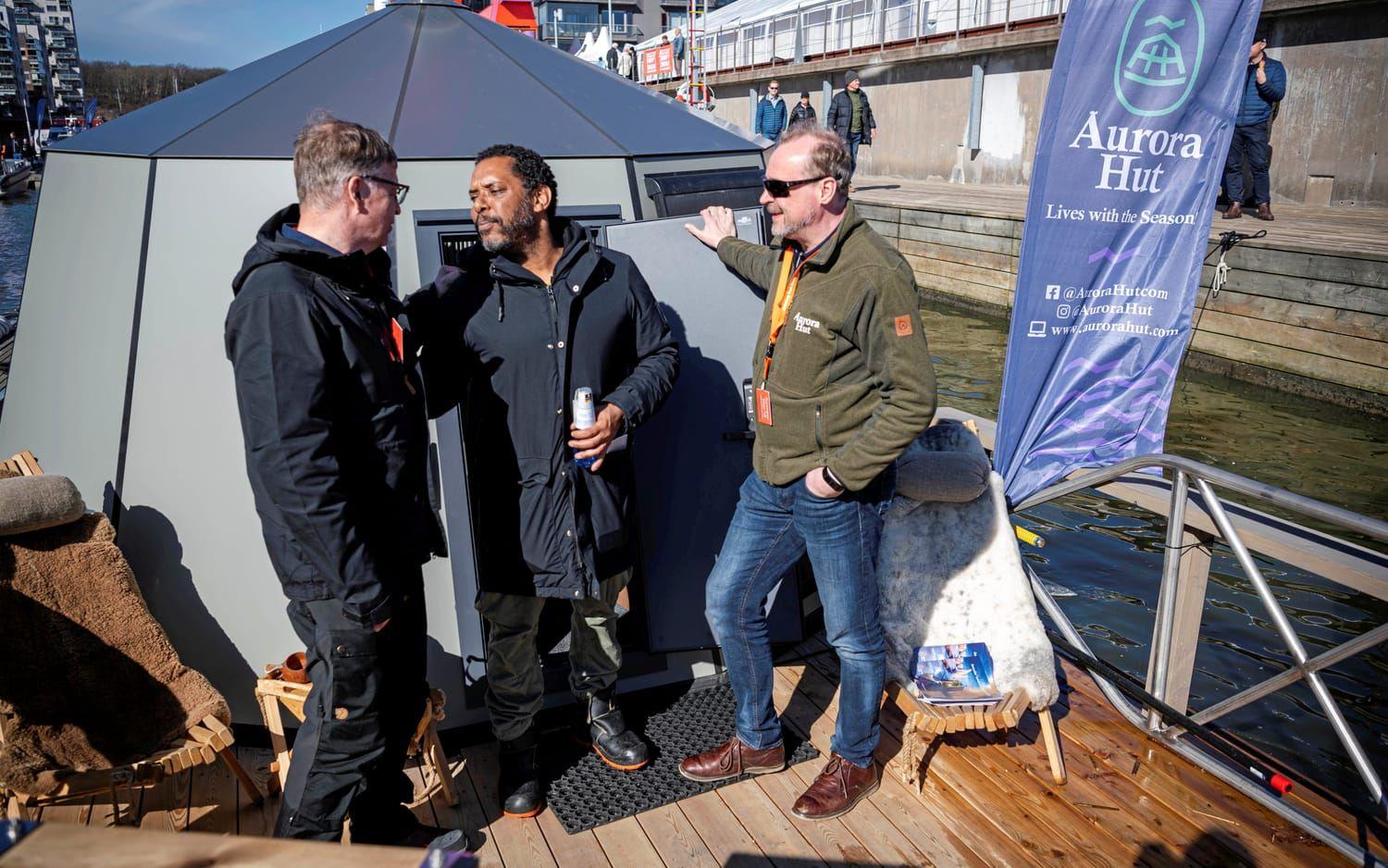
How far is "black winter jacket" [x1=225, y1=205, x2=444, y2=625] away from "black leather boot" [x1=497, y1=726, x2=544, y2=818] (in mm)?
995

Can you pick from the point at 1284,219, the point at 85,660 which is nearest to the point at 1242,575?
the point at 1284,219

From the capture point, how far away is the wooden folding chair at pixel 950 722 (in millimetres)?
3377

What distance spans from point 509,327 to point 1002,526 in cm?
207

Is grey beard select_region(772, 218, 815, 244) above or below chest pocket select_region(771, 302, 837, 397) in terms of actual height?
above

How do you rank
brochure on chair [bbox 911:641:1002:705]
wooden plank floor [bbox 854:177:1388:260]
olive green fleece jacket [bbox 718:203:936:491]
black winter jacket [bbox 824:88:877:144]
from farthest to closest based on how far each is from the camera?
black winter jacket [bbox 824:88:877:144] → wooden plank floor [bbox 854:177:1388:260] → brochure on chair [bbox 911:641:1002:705] → olive green fleece jacket [bbox 718:203:936:491]

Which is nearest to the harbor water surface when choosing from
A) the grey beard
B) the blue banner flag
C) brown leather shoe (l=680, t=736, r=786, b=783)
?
the grey beard

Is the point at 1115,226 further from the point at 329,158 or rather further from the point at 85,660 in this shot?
the point at 85,660

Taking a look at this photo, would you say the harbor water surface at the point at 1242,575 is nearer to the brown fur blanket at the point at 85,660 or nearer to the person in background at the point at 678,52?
the brown fur blanket at the point at 85,660

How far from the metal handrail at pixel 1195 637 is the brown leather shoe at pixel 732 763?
4.67ft

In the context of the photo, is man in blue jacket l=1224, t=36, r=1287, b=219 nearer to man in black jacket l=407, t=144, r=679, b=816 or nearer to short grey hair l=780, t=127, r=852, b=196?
short grey hair l=780, t=127, r=852, b=196

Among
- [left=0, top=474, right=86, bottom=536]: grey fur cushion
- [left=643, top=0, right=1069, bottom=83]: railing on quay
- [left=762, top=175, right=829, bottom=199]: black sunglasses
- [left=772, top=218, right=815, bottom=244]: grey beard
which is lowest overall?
[left=0, top=474, right=86, bottom=536]: grey fur cushion

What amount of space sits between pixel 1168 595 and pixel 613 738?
2251 millimetres

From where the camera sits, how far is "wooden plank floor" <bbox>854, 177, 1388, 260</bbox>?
33.7 feet

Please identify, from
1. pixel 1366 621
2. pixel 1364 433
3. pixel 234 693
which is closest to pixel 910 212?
pixel 1364 433
